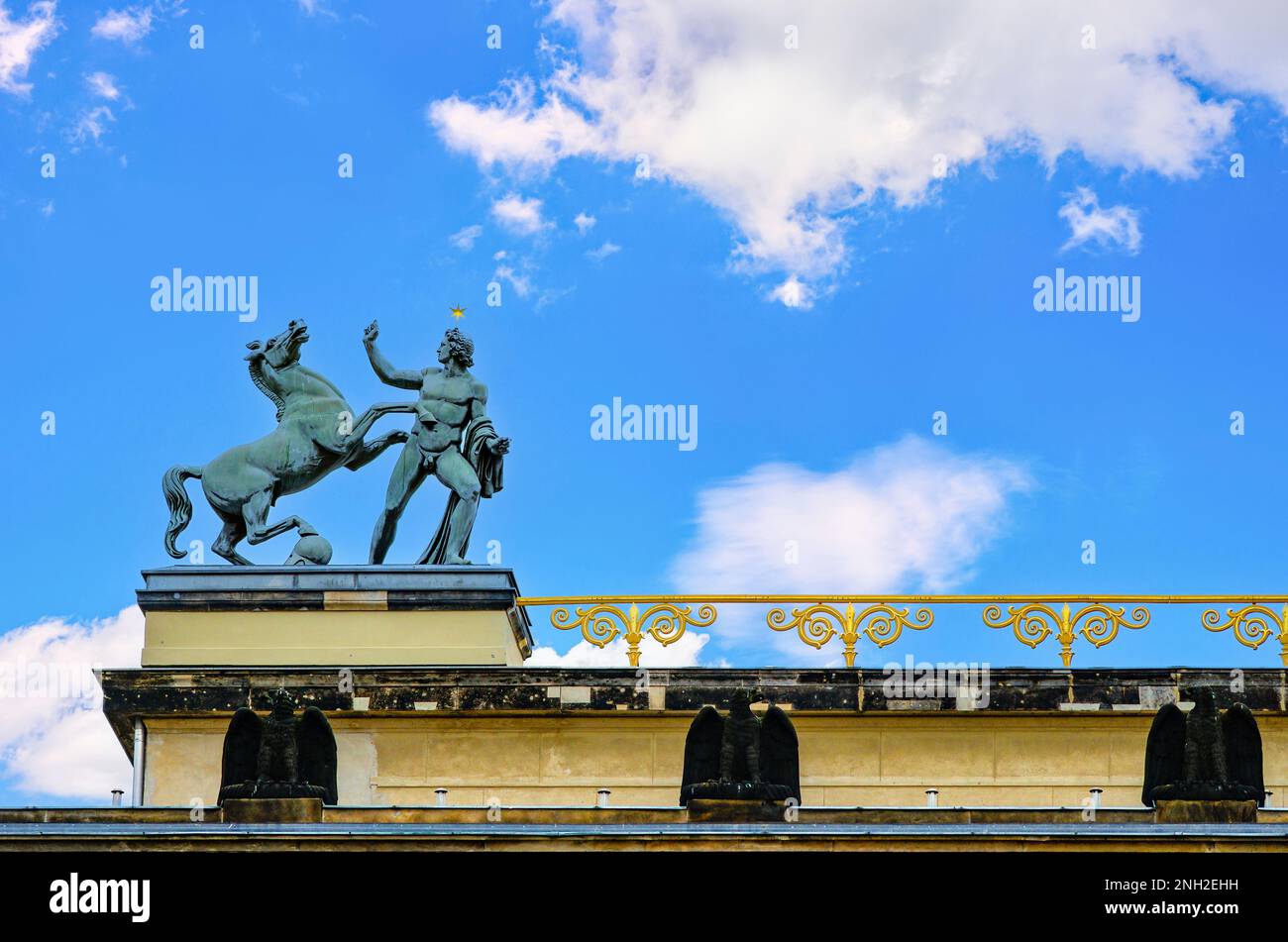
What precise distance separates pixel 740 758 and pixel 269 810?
4554mm

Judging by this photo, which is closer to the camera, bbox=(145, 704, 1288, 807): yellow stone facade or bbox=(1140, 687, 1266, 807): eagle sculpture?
bbox=(1140, 687, 1266, 807): eagle sculpture

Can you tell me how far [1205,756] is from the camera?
29578 mm

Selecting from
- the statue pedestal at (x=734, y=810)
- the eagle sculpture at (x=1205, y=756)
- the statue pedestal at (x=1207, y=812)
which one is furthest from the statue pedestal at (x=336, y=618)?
the statue pedestal at (x=1207, y=812)

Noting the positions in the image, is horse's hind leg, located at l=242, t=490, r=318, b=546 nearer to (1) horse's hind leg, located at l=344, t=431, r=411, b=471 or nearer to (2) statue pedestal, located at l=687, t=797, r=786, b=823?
(1) horse's hind leg, located at l=344, t=431, r=411, b=471

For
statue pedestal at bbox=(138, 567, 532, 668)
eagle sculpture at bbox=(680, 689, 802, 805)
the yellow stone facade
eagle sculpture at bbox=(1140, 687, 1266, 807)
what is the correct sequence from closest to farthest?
1. eagle sculpture at bbox=(680, 689, 802, 805)
2. eagle sculpture at bbox=(1140, 687, 1266, 807)
3. the yellow stone facade
4. statue pedestal at bbox=(138, 567, 532, 668)

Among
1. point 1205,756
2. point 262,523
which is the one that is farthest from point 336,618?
point 1205,756

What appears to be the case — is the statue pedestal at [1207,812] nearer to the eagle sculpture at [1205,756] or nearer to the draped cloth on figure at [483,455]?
the eagle sculpture at [1205,756]

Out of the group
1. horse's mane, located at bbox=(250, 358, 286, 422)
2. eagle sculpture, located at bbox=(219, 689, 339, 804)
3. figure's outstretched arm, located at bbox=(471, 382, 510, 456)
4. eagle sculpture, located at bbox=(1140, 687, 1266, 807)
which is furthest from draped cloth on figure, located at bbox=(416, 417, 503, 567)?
eagle sculpture, located at bbox=(1140, 687, 1266, 807)

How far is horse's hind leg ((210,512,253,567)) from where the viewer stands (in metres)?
36.1

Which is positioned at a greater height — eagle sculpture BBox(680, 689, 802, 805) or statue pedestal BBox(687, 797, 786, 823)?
eagle sculpture BBox(680, 689, 802, 805)

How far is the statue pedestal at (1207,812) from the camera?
2916 centimetres

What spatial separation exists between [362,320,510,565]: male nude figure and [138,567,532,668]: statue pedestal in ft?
2.13
